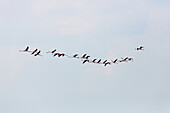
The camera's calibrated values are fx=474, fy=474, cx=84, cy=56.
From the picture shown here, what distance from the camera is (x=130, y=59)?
18838 cm

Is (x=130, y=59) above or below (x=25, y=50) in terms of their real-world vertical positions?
above

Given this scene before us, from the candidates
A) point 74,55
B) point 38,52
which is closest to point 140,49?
point 74,55

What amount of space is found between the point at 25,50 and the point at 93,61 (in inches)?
1117

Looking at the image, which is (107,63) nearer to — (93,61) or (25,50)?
(93,61)

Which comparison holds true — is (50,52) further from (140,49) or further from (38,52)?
(140,49)

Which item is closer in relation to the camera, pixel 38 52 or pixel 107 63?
pixel 38 52

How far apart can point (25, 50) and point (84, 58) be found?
A: 24.4m

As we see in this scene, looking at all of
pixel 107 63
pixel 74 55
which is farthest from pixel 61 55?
pixel 107 63

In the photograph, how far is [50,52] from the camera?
172500mm

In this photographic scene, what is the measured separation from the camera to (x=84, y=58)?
595 ft

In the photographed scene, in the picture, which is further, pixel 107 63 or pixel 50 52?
pixel 107 63

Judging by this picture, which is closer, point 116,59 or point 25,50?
point 25,50

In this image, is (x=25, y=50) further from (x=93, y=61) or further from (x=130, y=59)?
(x=130, y=59)

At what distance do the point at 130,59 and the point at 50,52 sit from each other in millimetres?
34609
